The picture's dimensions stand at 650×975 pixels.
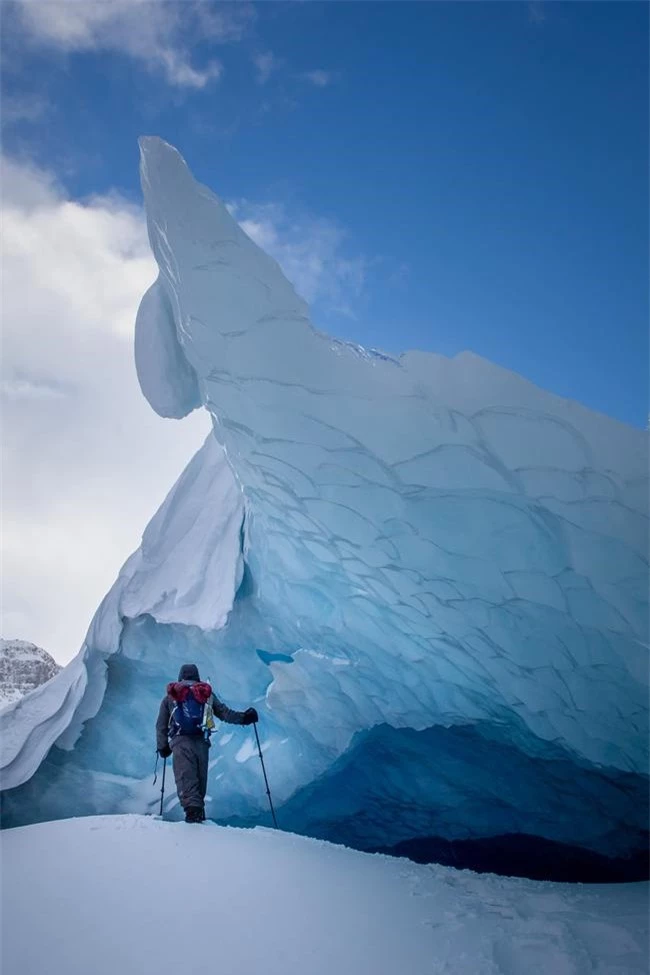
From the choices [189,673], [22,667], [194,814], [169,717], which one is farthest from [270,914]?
[22,667]

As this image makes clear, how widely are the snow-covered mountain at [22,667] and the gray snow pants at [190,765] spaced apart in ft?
20.2

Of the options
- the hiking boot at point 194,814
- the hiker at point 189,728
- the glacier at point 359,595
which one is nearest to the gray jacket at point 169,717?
the hiker at point 189,728

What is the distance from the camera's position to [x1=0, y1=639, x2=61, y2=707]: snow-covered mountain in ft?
29.7

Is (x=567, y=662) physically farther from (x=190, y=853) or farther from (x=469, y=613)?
(x=190, y=853)

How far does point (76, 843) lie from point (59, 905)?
848 mm

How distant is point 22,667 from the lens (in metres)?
9.40

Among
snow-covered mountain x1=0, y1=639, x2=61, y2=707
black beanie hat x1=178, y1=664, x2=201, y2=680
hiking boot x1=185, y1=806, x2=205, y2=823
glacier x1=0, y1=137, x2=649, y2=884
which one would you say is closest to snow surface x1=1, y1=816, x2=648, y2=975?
hiking boot x1=185, y1=806, x2=205, y2=823

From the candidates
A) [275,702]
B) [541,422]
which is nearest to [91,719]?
[275,702]

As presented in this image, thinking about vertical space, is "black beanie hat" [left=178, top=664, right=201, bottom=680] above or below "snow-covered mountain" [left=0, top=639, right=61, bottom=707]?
below

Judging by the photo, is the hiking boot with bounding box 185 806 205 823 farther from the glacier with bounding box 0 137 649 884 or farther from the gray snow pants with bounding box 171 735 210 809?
the glacier with bounding box 0 137 649 884

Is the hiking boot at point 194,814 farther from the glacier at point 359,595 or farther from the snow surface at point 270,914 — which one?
the glacier at point 359,595

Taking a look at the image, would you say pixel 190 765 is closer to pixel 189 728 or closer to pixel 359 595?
pixel 189 728

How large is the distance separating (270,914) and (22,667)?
8334 mm

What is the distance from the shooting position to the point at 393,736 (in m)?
6.03
